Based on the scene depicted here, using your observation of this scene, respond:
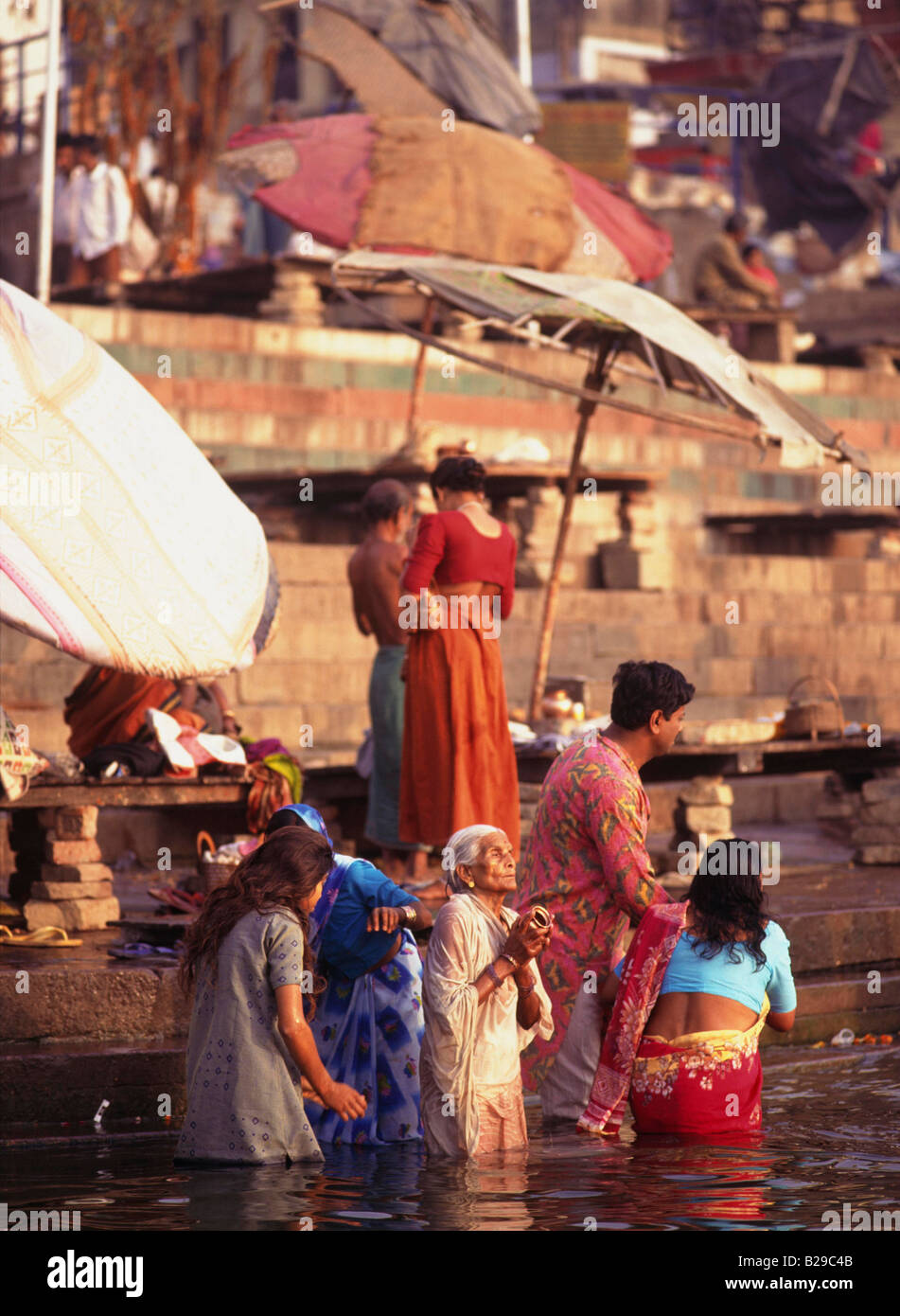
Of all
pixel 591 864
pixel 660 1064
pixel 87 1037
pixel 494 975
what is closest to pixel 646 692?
pixel 591 864

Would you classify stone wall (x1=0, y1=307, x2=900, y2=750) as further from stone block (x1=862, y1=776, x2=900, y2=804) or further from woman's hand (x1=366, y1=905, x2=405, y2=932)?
woman's hand (x1=366, y1=905, x2=405, y2=932)

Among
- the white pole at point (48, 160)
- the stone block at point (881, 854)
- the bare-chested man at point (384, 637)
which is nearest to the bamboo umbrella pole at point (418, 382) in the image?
the white pole at point (48, 160)

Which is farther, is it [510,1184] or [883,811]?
→ [883,811]

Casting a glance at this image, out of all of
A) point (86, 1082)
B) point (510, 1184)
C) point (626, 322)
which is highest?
point (626, 322)

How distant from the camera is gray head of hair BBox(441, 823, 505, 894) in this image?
6375 millimetres

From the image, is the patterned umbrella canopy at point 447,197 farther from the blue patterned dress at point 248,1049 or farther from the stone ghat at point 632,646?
the blue patterned dress at point 248,1049

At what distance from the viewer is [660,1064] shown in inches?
259

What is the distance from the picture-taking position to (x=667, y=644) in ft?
46.9

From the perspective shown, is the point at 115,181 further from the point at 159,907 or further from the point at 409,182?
the point at 159,907

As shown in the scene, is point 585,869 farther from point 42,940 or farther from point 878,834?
point 878,834

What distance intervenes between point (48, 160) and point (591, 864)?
1006 centimetres

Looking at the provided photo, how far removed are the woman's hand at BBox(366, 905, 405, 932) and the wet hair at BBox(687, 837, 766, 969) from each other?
89 centimetres

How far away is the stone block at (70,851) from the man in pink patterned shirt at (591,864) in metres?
2.13
